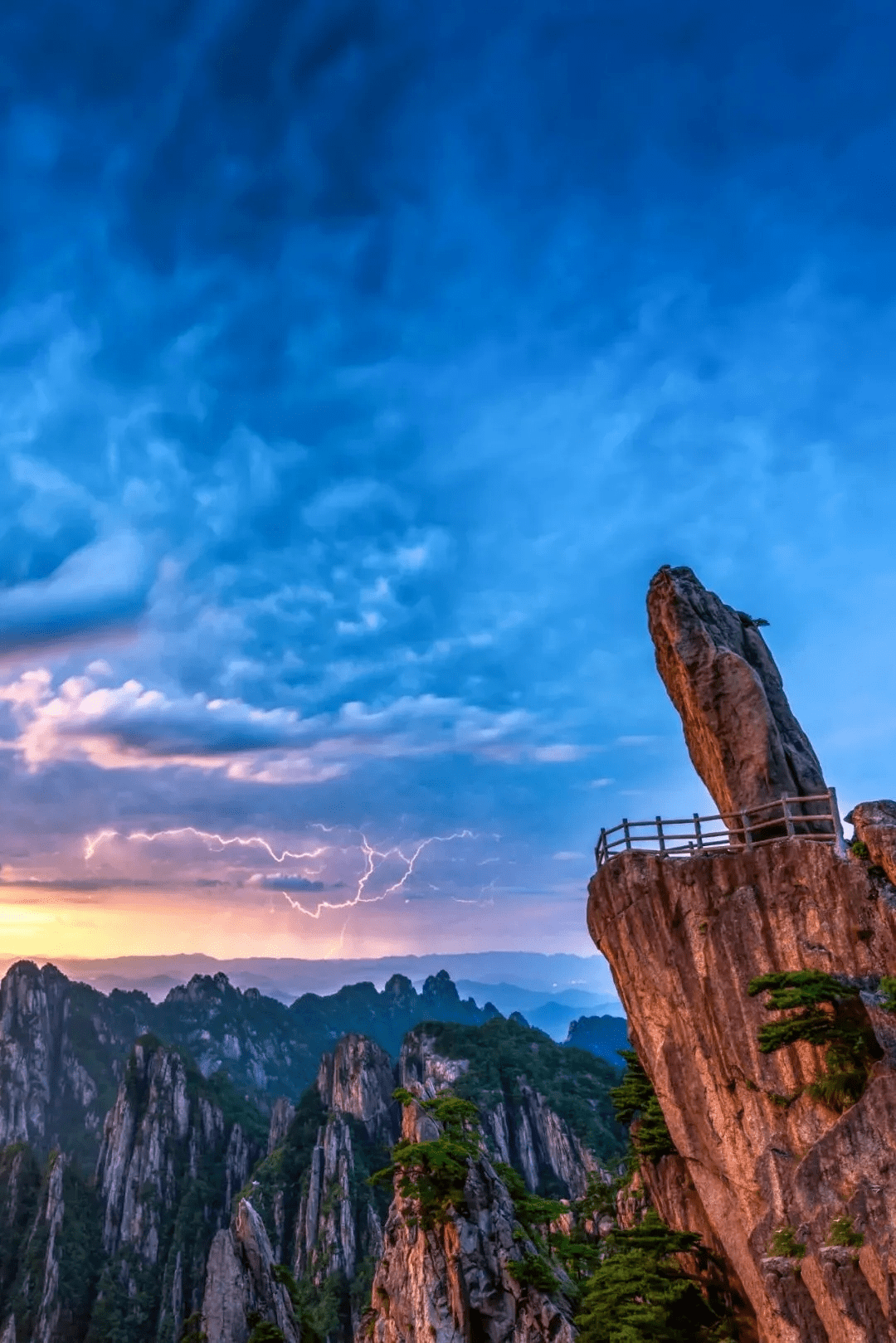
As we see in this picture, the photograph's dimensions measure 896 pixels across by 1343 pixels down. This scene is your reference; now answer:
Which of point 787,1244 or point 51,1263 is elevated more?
point 787,1244

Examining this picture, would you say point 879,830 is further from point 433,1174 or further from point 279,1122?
point 279,1122

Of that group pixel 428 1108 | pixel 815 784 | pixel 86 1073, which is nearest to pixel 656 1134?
pixel 815 784

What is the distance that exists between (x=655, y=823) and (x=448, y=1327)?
23.9m

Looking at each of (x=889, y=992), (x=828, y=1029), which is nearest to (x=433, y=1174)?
(x=828, y=1029)

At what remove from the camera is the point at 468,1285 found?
34250 mm

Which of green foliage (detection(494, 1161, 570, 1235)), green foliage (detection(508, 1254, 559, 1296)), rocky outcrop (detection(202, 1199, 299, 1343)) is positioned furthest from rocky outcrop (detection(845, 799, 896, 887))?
rocky outcrop (detection(202, 1199, 299, 1343))

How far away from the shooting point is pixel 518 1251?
35.9 metres

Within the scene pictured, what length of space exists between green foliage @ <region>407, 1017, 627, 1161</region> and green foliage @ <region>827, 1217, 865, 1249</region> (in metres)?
100

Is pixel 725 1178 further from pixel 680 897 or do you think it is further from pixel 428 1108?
pixel 428 1108

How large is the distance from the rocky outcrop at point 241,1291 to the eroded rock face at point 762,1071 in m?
35.5

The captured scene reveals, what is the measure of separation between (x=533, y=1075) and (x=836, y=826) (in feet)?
377

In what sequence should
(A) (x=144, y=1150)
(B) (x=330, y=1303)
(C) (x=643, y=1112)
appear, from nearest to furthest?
(C) (x=643, y=1112) → (B) (x=330, y=1303) → (A) (x=144, y=1150)

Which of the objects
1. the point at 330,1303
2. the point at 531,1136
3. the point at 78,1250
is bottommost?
the point at 78,1250

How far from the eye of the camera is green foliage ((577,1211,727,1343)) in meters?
22.5
